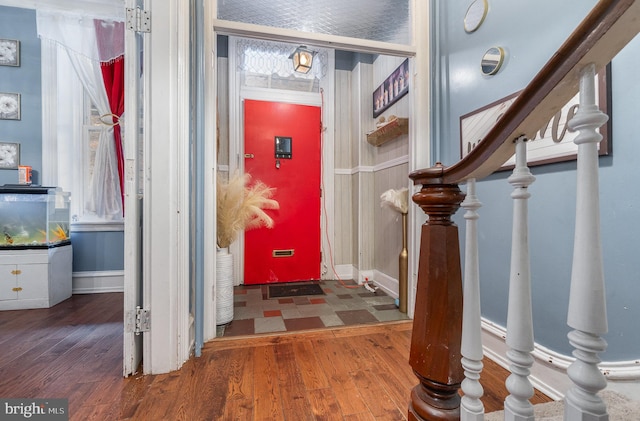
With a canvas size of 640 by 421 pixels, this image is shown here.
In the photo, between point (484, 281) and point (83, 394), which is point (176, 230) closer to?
point (83, 394)

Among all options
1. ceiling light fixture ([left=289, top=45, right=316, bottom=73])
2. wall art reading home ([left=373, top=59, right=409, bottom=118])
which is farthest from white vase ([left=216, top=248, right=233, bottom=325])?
ceiling light fixture ([left=289, top=45, right=316, bottom=73])

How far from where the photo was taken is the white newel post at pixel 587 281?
0.44m

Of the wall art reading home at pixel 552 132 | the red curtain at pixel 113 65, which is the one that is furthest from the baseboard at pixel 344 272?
the red curtain at pixel 113 65

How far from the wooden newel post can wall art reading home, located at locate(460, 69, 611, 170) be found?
1.00ft

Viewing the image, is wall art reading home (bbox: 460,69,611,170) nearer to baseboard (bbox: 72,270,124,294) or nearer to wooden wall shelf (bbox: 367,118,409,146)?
wooden wall shelf (bbox: 367,118,409,146)

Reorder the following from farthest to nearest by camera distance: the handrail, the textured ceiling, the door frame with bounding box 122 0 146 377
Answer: the textured ceiling < the door frame with bounding box 122 0 146 377 < the handrail

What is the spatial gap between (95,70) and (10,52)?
28.3 inches

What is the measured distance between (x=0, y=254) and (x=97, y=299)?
0.77 m

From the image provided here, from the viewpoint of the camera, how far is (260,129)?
3053mm

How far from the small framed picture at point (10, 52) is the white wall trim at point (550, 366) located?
4.36 metres

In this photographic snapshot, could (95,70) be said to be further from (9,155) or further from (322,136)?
(322,136)

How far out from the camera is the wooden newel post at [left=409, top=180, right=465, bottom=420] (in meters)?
0.67

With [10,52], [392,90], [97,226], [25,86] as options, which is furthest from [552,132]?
[10,52]

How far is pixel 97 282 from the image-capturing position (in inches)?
107
